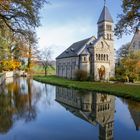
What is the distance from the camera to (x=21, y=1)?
1171 centimetres

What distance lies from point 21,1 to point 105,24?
149 feet

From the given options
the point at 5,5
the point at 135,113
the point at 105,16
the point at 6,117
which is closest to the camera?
the point at 5,5

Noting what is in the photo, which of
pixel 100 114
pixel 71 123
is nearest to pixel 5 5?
pixel 71 123

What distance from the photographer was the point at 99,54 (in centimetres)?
5197

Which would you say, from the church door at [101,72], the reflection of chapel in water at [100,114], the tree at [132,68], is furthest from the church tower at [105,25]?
the reflection of chapel in water at [100,114]

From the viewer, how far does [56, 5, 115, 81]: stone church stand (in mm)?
51594

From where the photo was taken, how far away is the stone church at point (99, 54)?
51594mm

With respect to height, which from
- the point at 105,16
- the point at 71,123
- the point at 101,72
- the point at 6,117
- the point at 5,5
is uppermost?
the point at 105,16

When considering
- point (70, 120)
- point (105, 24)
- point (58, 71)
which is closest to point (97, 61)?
point (105, 24)

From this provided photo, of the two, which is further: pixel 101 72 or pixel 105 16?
pixel 105 16

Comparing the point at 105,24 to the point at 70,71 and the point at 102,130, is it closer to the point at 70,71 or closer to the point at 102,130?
the point at 70,71

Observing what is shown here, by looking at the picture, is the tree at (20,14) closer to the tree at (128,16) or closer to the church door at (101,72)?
the tree at (128,16)

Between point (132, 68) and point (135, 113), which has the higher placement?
point (132, 68)

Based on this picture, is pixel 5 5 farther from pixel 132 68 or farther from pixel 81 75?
Answer: pixel 81 75
